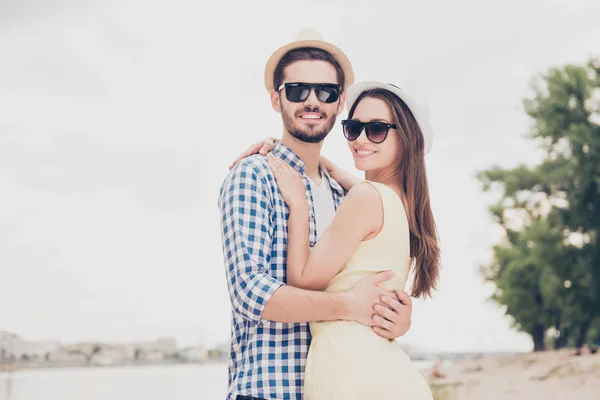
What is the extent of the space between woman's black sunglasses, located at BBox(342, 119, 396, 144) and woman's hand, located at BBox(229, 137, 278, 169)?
1.46 feet

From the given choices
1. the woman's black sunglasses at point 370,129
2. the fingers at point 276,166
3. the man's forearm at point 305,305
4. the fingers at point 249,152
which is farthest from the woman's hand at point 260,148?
the man's forearm at point 305,305

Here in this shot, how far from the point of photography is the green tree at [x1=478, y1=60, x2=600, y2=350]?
70.3ft

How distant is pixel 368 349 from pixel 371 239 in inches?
17.4

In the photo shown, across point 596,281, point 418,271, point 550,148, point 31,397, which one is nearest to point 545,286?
point 596,281

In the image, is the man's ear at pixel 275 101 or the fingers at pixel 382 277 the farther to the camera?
the man's ear at pixel 275 101

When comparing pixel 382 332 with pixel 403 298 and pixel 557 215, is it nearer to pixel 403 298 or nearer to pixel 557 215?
pixel 403 298

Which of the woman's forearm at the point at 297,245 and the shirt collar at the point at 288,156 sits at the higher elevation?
the shirt collar at the point at 288,156

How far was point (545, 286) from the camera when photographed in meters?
22.0

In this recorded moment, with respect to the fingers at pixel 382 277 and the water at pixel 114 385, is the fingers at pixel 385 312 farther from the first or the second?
the water at pixel 114 385

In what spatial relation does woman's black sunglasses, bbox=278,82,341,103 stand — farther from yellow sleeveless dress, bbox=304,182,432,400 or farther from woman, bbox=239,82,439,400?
yellow sleeveless dress, bbox=304,182,432,400

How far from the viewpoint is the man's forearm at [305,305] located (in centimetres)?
291

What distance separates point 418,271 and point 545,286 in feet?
64.7

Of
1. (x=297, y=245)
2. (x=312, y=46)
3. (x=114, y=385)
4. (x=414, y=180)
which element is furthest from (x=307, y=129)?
(x=114, y=385)

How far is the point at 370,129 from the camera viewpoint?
334cm
